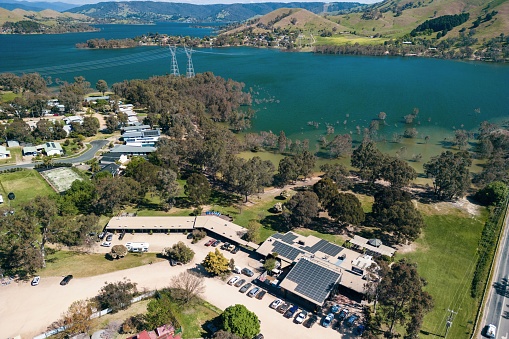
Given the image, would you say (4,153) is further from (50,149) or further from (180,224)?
(180,224)

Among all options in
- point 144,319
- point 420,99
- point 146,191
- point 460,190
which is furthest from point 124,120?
point 420,99

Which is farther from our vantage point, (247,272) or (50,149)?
(50,149)

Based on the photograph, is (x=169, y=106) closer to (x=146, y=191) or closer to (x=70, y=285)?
(x=146, y=191)

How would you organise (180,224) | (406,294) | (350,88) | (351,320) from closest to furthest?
(406,294) → (351,320) → (180,224) → (350,88)

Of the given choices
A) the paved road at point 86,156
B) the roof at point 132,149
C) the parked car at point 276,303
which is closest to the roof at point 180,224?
the parked car at point 276,303

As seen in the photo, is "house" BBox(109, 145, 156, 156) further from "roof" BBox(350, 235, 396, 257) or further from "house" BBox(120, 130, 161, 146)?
"roof" BBox(350, 235, 396, 257)

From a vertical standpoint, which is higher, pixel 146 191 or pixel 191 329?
pixel 146 191

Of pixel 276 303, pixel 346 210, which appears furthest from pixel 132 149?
pixel 276 303

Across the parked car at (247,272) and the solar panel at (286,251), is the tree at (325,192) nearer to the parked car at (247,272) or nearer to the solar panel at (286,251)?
the solar panel at (286,251)
